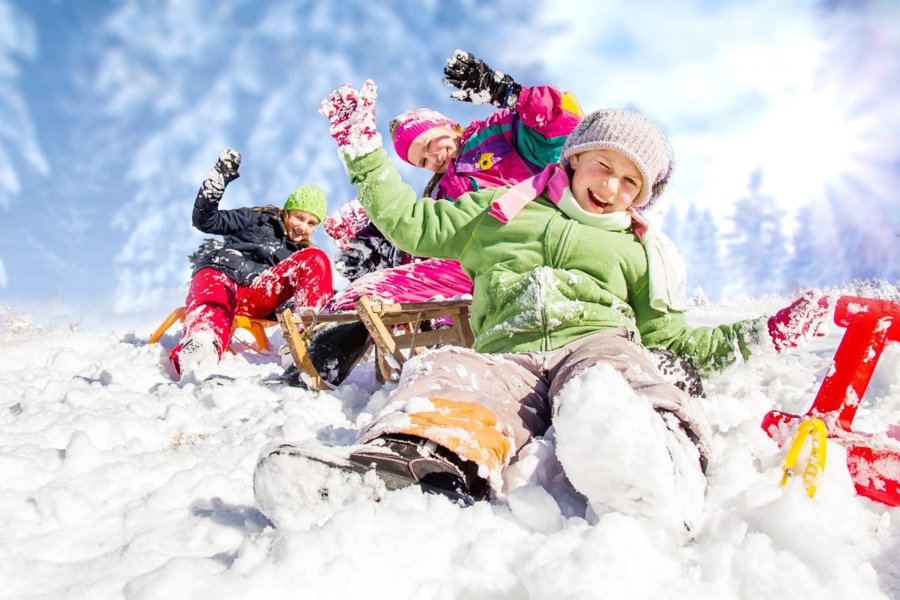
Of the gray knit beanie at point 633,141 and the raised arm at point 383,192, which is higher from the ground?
the gray knit beanie at point 633,141

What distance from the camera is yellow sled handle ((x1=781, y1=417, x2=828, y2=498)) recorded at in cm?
109

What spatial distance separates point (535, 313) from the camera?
180 centimetres

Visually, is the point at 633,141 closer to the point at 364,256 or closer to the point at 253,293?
the point at 364,256

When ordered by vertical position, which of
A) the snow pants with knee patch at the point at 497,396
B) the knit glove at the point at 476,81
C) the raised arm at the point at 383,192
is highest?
the knit glove at the point at 476,81

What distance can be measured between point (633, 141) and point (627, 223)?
11.2 inches

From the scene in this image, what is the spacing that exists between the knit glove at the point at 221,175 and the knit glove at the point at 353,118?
2164 mm

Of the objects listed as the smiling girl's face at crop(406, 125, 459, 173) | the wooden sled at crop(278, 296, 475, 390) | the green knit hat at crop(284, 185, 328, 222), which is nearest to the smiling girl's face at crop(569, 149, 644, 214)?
the wooden sled at crop(278, 296, 475, 390)

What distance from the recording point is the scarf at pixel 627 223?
6.32 ft

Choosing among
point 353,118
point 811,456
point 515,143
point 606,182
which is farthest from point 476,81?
point 811,456

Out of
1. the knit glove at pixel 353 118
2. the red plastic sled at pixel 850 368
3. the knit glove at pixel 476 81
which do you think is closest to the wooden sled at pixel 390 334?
the knit glove at pixel 353 118

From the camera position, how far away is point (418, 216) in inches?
82.1

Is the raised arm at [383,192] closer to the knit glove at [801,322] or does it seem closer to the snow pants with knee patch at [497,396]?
the snow pants with knee patch at [497,396]

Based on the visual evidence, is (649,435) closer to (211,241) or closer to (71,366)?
(71,366)

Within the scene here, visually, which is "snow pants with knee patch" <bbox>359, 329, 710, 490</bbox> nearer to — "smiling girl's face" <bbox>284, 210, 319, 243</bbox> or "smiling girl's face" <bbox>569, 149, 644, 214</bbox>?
"smiling girl's face" <bbox>569, 149, 644, 214</bbox>
